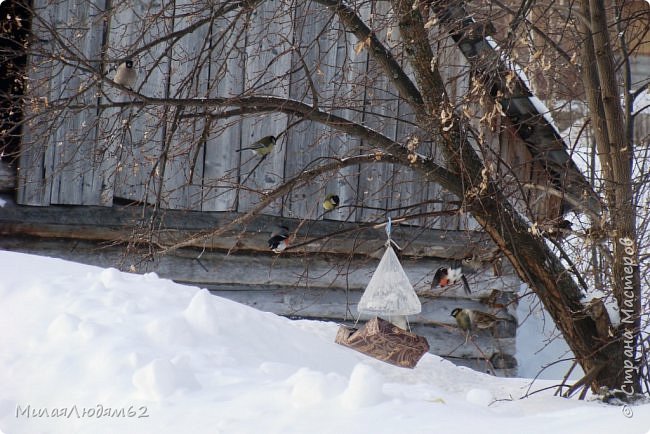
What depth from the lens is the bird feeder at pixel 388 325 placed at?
198 inches

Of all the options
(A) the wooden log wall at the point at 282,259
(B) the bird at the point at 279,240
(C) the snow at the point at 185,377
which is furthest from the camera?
(A) the wooden log wall at the point at 282,259

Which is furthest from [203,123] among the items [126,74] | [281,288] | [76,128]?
[281,288]

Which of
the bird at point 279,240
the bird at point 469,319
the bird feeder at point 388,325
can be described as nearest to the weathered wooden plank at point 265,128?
the bird at point 279,240

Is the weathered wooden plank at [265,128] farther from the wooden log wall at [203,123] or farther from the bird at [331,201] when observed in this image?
the bird at [331,201]

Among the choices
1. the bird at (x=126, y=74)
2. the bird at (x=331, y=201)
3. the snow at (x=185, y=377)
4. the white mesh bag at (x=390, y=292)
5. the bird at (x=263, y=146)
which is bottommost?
the snow at (x=185, y=377)

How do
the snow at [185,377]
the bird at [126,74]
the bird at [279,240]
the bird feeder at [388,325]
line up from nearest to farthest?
the snow at [185,377], the bird feeder at [388,325], the bird at [126,74], the bird at [279,240]

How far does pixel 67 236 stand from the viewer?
297 inches

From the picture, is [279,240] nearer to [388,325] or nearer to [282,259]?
[282,259]

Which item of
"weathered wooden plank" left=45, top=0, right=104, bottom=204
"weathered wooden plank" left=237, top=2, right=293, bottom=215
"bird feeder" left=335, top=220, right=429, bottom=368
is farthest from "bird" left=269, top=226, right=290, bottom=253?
"weathered wooden plank" left=45, top=0, right=104, bottom=204

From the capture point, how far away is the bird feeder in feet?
16.5

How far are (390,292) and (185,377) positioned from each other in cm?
206

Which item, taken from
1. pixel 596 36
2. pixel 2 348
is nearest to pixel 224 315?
pixel 2 348

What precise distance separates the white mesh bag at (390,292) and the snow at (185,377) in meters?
0.36

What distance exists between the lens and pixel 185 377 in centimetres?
360
